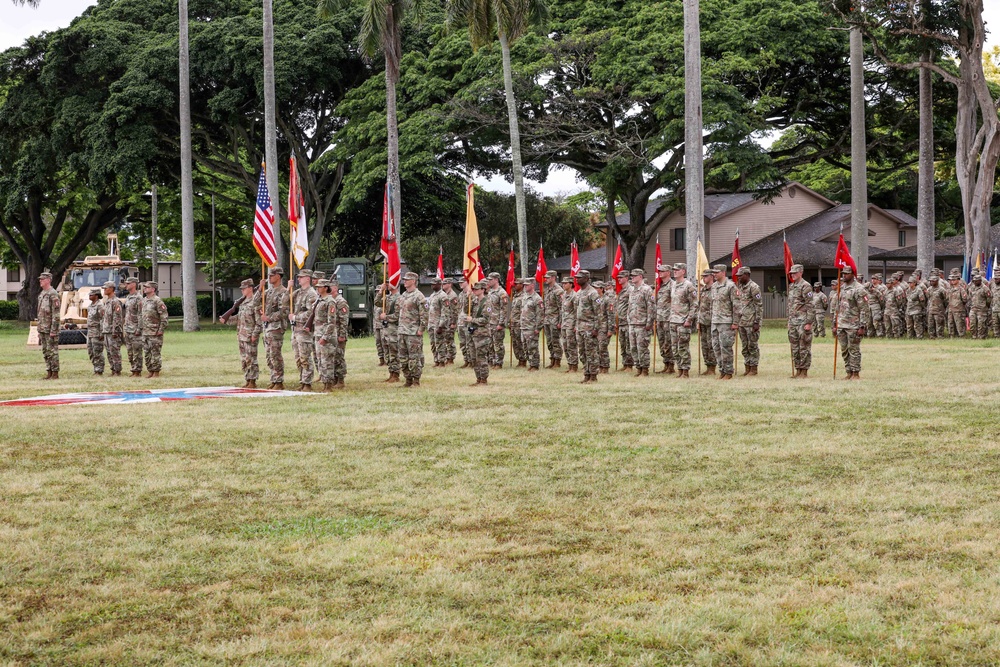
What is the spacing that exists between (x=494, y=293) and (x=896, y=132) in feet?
79.2

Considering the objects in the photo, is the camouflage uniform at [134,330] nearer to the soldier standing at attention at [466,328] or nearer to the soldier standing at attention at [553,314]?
the soldier standing at attention at [466,328]

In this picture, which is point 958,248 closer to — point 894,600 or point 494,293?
point 494,293

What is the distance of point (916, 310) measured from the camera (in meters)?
28.9

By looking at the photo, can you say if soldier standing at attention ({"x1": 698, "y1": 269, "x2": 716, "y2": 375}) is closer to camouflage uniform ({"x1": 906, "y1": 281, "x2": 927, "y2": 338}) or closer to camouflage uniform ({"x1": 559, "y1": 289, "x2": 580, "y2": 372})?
camouflage uniform ({"x1": 559, "y1": 289, "x2": 580, "y2": 372})

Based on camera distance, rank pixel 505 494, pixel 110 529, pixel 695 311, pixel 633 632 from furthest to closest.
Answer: pixel 695 311 → pixel 505 494 → pixel 110 529 → pixel 633 632

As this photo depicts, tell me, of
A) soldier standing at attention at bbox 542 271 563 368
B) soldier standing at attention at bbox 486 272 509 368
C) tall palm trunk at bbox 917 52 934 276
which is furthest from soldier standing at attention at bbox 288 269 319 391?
tall palm trunk at bbox 917 52 934 276

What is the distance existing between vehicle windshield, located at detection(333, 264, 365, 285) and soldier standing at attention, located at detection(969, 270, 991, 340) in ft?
53.6

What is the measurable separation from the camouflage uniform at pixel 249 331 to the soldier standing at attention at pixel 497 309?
16.4 feet

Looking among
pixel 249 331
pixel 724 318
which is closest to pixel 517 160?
pixel 724 318

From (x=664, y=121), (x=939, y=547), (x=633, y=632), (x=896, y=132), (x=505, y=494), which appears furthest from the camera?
(x=896, y=132)

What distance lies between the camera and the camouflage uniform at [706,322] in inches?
721

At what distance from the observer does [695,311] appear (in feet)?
60.4

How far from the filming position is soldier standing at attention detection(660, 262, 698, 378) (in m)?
18.2

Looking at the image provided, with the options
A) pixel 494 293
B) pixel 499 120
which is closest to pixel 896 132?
pixel 499 120
